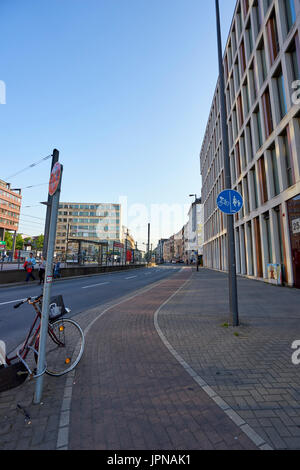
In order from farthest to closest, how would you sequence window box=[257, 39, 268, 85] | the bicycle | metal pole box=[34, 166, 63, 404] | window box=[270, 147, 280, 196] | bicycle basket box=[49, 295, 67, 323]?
1. window box=[257, 39, 268, 85]
2. window box=[270, 147, 280, 196]
3. bicycle basket box=[49, 295, 67, 323]
4. the bicycle
5. metal pole box=[34, 166, 63, 404]

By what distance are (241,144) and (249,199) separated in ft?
18.1

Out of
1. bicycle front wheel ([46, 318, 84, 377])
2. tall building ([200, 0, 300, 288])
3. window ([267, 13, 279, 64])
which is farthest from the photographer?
window ([267, 13, 279, 64])

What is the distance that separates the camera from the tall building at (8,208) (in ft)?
243

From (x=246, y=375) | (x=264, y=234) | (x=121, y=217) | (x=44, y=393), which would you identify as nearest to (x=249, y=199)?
(x=264, y=234)

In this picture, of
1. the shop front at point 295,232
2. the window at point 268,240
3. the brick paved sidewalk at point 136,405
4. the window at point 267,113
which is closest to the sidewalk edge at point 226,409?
the brick paved sidewalk at point 136,405

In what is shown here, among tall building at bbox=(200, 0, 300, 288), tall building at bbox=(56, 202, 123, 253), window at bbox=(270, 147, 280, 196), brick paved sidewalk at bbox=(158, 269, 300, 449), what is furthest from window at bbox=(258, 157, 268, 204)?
tall building at bbox=(56, 202, 123, 253)

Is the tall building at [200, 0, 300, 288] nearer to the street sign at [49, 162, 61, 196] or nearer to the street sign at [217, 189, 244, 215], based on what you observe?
the street sign at [217, 189, 244, 215]

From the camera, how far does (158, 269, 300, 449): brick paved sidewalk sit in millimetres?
2422

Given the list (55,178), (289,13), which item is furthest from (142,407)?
(289,13)

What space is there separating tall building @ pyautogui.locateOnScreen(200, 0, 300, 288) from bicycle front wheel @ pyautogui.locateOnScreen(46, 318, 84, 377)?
39.1 feet

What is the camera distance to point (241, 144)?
71.5ft

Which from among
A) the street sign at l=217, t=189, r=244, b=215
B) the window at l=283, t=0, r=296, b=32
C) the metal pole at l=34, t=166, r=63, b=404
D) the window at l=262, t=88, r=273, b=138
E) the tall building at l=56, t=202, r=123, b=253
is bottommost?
the metal pole at l=34, t=166, r=63, b=404

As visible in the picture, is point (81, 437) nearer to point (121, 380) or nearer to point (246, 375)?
point (121, 380)

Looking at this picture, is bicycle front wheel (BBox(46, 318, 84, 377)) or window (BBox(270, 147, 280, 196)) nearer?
bicycle front wheel (BBox(46, 318, 84, 377))
